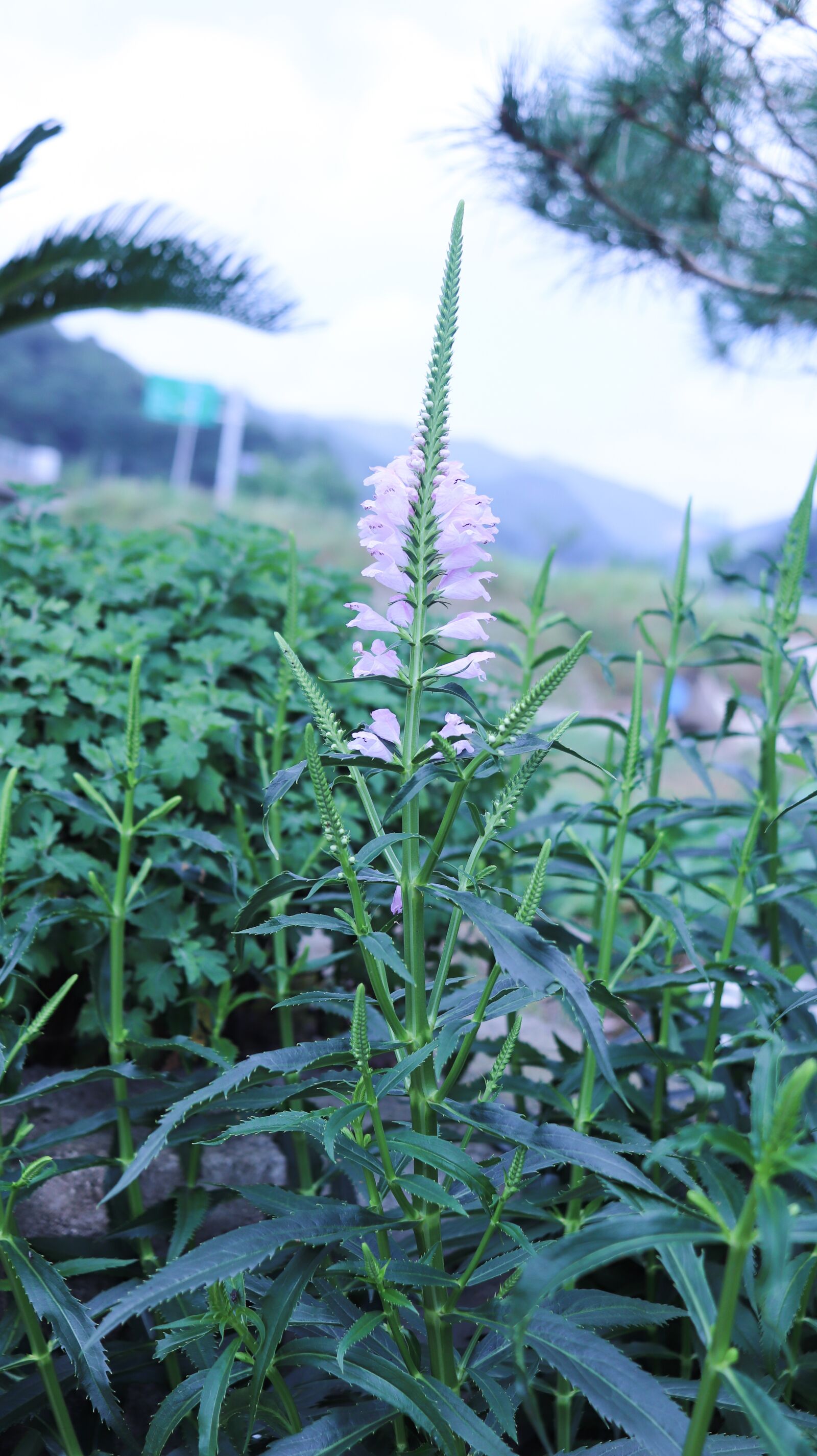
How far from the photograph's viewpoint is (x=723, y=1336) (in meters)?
0.52

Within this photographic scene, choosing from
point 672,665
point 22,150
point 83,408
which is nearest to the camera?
point 672,665

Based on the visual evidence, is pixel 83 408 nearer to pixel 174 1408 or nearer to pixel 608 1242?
pixel 174 1408

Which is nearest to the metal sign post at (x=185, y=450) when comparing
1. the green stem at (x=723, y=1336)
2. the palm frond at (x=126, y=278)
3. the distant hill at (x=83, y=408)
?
the distant hill at (x=83, y=408)

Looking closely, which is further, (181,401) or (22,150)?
(181,401)

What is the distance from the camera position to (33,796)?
4.03 ft

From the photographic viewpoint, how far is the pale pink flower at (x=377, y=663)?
752 millimetres

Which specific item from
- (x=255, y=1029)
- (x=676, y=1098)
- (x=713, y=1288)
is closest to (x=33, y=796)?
(x=255, y=1029)

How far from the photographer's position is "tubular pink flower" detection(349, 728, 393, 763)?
75 centimetres

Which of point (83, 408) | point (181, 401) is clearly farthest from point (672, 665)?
point (83, 408)

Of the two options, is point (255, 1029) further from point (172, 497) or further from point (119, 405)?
point (119, 405)

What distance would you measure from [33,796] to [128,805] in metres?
0.30

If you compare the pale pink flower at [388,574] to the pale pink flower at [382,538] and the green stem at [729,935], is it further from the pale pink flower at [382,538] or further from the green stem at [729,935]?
the green stem at [729,935]

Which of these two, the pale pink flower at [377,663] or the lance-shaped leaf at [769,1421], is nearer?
the lance-shaped leaf at [769,1421]

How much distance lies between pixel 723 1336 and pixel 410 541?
1.81 feet
